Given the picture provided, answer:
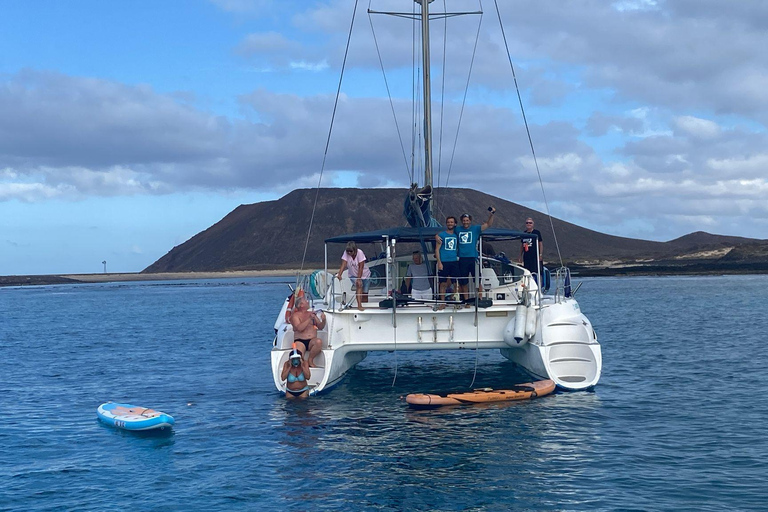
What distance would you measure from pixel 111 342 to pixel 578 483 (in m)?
25.7

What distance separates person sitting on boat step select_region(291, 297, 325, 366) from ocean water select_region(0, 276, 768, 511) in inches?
40.7

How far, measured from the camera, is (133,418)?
13289 mm

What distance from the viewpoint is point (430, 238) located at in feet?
53.4

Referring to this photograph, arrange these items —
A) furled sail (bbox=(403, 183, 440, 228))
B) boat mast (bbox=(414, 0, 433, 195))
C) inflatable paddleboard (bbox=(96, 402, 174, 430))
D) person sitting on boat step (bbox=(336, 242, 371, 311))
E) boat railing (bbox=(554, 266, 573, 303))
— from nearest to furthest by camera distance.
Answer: inflatable paddleboard (bbox=(96, 402, 174, 430)), person sitting on boat step (bbox=(336, 242, 371, 311)), boat railing (bbox=(554, 266, 573, 303)), furled sail (bbox=(403, 183, 440, 228)), boat mast (bbox=(414, 0, 433, 195))

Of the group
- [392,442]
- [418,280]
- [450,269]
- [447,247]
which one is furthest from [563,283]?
[392,442]

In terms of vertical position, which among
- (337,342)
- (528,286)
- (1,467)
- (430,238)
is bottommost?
(1,467)

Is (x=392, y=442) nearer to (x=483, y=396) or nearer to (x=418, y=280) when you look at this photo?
(x=483, y=396)

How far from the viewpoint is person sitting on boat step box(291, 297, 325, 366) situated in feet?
47.7

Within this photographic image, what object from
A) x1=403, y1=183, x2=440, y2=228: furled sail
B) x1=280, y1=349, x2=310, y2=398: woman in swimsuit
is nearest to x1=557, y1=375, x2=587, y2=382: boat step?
x1=403, y1=183, x2=440, y2=228: furled sail

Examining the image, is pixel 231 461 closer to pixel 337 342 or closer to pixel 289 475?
pixel 289 475

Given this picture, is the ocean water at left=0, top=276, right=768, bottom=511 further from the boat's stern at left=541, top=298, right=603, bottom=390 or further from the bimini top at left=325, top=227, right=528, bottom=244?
the bimini top at left=325, top=227, right=528, bottom=244

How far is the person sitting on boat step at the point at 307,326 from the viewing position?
14547 millimetres

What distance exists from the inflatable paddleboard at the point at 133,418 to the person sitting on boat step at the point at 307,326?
8.99ft

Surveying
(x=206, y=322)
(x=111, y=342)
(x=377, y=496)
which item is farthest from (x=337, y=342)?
(x=206, y=322)
